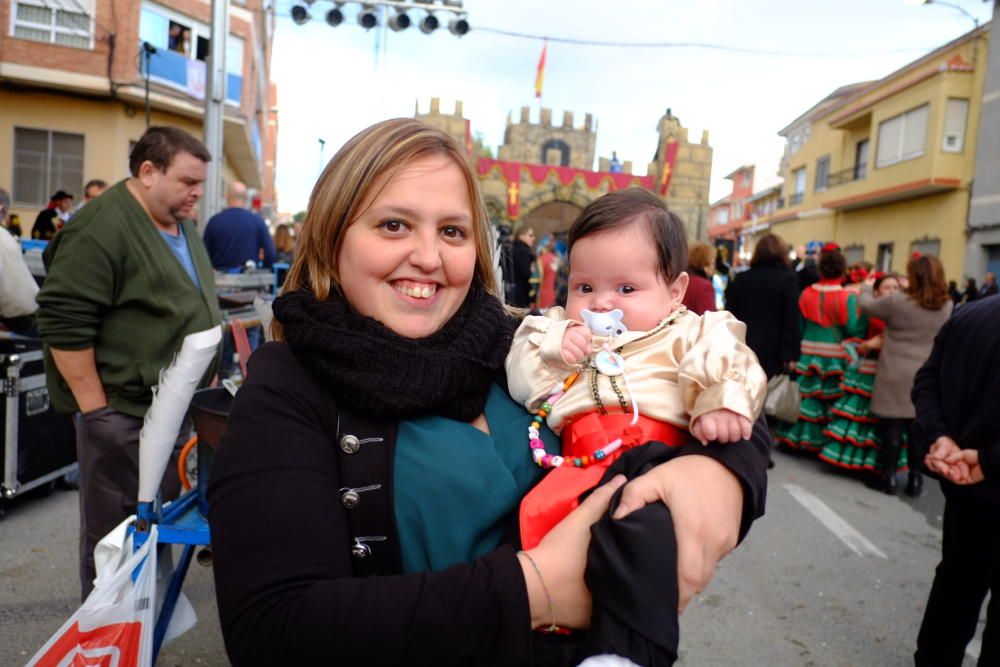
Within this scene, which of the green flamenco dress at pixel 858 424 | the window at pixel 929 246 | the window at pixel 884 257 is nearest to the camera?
the green flamenco dress at pixel 858 424

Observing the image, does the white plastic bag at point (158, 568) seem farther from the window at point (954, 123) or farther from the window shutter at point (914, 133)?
the window shutter at point (914, 133)

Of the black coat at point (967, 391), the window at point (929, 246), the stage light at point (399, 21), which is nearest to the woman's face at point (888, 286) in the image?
the black coat at point (967, 391)

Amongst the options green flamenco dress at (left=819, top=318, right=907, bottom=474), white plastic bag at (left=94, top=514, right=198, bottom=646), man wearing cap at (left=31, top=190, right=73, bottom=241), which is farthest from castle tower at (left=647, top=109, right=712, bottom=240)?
white plastic bag at (left=94, top=514, right=198, bottom=646)

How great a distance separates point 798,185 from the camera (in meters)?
33.7

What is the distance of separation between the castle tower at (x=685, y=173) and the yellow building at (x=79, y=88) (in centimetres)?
2086

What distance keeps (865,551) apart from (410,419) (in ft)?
15.0

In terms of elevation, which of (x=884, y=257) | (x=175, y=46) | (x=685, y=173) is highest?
(x=175, y=46)

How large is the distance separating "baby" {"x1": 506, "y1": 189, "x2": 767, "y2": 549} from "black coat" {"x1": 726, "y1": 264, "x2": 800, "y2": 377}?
527cm

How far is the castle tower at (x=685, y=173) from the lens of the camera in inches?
1321

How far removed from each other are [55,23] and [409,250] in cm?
2220

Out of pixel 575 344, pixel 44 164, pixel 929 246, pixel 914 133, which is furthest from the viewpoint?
pixel 914 133

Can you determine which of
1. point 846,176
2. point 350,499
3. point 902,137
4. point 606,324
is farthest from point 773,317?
point 846,176

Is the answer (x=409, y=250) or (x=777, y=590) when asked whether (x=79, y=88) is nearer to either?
(x=777, y=590)

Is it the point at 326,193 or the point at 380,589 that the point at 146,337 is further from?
the point at 380,589
